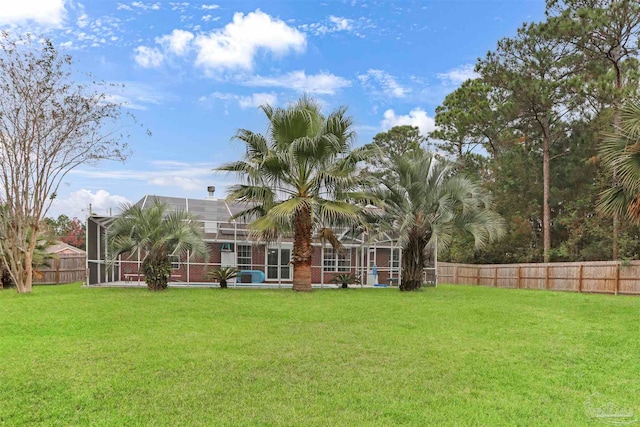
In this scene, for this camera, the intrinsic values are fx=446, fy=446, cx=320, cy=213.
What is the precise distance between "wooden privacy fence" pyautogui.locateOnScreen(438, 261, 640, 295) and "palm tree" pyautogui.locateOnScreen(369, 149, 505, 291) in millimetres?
5653

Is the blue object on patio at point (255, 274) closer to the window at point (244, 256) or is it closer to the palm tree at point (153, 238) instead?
the window at point (244, 256)

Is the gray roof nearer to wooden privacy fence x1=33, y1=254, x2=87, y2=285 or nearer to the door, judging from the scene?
the door

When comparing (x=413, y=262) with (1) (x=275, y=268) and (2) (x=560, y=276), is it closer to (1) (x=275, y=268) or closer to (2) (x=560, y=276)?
(1) (x=275, y=268)

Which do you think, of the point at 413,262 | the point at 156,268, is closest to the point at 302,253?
the point at 413,262

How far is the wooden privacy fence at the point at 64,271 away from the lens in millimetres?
Result: 22047

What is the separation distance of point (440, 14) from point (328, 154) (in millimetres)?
5749

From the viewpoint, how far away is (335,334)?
785cm

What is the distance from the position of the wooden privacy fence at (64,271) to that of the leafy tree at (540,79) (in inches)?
948

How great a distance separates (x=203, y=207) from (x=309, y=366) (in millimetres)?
17578

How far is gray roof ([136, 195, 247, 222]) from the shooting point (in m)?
21.2

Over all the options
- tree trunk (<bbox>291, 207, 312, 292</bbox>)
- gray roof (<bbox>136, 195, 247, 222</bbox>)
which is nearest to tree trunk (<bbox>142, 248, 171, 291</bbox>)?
tree trunk (<bbox>291, 207, 312, 292</bbox>)

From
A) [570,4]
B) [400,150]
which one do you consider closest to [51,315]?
[570,4]

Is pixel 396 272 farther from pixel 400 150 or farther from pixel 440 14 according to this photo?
pixel 400 150

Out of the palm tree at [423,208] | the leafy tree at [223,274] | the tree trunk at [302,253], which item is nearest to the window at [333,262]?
the leafy tree at [223,274]
